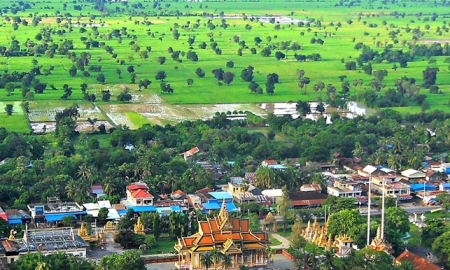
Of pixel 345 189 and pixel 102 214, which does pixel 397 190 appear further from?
pixel 102 214

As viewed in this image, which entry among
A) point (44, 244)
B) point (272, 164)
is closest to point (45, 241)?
point (44, 244)

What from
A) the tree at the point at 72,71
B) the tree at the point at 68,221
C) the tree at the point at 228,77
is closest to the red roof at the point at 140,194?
the tree at the point at 68,221

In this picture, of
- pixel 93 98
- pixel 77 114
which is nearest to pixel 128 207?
pixel 77 114

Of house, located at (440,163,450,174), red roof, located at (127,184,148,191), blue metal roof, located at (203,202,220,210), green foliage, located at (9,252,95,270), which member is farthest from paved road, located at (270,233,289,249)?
house, located at (440,163,450,174)

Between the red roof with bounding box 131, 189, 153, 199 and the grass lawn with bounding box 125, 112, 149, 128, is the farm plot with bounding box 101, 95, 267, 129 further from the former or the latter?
the red roof with bounding box 131, 189, 153, 199

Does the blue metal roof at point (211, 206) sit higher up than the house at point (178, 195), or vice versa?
the house at point (178, 195)

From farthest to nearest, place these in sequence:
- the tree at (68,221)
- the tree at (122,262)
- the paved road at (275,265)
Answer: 1. the tree at (68,221)
2. the paved road at (275,265)
3. the tree at (122,262)

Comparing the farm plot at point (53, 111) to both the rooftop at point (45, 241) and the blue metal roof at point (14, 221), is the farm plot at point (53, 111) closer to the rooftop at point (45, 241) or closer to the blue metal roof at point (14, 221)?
the blue metal roof at point (14, 221)
